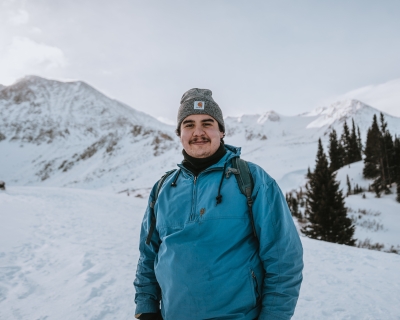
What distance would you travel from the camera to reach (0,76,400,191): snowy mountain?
48.2 meters

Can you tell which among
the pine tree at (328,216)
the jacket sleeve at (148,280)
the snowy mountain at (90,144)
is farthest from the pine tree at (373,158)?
the jacket sleeve at (148,280)

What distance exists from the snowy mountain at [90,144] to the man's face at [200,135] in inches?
1328

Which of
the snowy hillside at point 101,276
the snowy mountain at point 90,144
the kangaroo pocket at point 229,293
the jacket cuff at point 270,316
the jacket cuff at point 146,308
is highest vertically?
the snowy mountain at point 90,144

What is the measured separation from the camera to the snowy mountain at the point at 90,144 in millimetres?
48250

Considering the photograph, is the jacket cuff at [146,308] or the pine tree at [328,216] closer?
the jacket cuff at [146,308]

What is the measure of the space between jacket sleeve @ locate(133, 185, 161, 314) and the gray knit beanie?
1028mm

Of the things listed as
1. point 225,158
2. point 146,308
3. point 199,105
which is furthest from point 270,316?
point 199,105

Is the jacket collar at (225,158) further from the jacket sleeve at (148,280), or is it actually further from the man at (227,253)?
the jacket sleeve at (148,280)

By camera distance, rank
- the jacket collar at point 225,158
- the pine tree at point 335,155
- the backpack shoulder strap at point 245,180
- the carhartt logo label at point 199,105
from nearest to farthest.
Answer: the backpack shoulder strap at point 245,180 < the jacket collar at point 225,158 < the carhartt logo label at point 199,105 < the pine tree at point 335,155

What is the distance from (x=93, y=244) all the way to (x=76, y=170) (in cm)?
6192

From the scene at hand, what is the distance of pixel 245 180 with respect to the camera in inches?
69.5

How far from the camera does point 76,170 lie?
60312mm

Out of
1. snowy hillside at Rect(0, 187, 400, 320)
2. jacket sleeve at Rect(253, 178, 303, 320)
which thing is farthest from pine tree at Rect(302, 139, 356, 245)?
jacket sleeve at Rect(253, 178, 303, 320)

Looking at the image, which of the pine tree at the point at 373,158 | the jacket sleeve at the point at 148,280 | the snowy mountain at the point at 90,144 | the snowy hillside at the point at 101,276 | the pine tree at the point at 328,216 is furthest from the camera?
the snowy mountain at the point at 90,144
